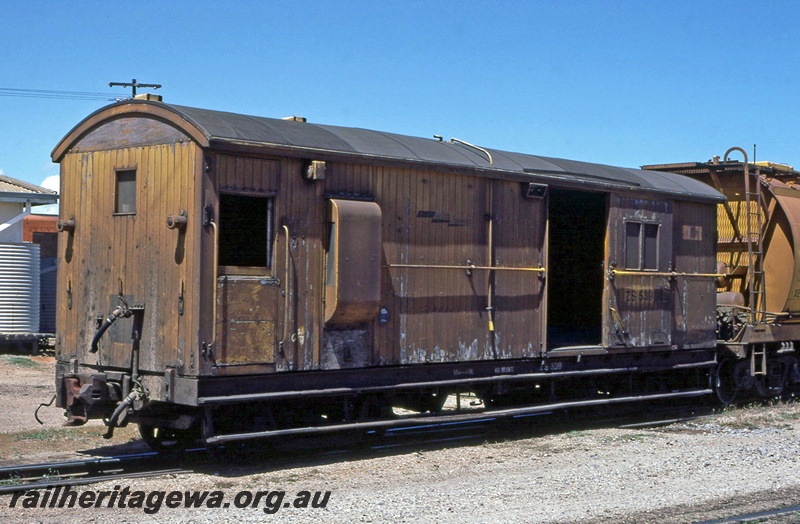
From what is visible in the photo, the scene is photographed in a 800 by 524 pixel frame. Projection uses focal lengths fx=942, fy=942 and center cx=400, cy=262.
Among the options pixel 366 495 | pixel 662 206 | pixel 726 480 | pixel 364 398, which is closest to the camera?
pixel 366 495

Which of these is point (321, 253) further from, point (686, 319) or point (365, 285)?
point (686, 319)

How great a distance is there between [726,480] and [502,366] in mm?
3398

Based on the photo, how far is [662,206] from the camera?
14.0 m

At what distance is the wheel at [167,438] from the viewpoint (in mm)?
10406

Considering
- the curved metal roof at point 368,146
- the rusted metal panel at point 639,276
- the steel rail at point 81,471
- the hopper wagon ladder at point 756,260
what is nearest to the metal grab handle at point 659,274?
the rusted metal panel at point 639,276

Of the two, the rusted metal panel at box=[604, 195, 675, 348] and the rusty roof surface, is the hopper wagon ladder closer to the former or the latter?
the rusted metal panel at box=[604, 195, 675, 348]

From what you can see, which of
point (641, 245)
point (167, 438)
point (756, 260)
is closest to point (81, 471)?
point (167, 438)

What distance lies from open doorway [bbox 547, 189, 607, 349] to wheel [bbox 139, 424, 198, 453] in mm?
6361

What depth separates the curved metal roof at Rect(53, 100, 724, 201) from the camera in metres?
9.38

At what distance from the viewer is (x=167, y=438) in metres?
10.5

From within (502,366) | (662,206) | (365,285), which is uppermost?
(662,206)

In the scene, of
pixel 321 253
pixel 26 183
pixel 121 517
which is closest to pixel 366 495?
pixel 121 517

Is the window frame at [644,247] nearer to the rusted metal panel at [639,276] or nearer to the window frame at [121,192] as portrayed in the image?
the rusted metal panel at [639,276]

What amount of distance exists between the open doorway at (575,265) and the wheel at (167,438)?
20.9 feet
